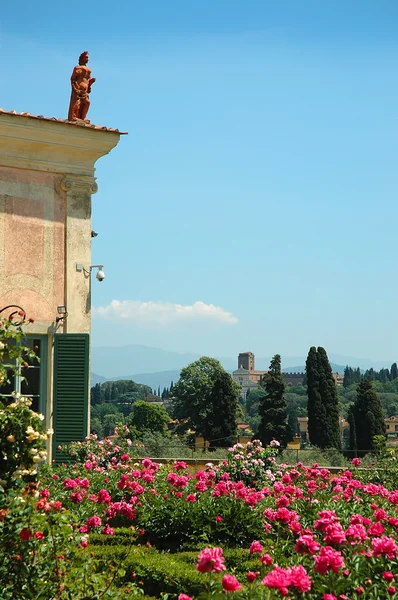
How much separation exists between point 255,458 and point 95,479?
2044mm

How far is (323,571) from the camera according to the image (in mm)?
4723

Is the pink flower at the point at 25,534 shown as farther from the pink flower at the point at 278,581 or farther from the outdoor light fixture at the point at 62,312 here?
the outdoor light fixture at the point at 62,312

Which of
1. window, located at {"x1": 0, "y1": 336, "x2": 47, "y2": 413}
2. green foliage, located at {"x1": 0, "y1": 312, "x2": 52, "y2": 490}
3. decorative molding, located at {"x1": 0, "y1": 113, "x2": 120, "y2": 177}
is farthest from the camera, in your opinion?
window, located at {"x1": 0, "y1": 336, "x2": 47, "y2": 413}

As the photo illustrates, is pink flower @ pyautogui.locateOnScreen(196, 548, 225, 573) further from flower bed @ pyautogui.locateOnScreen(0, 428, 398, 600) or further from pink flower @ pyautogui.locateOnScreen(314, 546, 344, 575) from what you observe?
pink flower @ pyautogui.locateOnScreen(314, 546, 344, 575)

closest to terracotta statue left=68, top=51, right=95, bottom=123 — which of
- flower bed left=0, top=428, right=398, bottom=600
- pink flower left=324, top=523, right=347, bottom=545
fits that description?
flower bed left=0, top=428, right=398, bottom=600

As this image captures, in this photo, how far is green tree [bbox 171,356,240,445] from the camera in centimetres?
5862

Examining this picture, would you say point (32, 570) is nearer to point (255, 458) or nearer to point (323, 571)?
point (323, 571)

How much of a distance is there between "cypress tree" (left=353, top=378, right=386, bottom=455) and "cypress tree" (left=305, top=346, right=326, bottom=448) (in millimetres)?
3793

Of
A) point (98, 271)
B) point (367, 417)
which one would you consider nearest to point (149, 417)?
→ point (367, 417)

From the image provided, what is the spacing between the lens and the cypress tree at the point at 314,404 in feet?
174

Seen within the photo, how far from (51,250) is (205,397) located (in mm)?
53981

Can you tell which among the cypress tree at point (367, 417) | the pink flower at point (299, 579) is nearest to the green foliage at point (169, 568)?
the pink flower at point (299, 579)

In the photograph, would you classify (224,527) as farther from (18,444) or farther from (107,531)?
(18,444)

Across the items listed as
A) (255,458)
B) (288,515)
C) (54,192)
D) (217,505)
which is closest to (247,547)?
(217,505)
